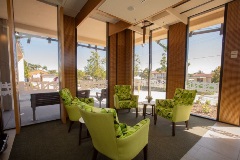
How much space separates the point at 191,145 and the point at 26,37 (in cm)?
684

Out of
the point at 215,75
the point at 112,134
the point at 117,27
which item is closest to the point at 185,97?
the point at 215,75

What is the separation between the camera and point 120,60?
5.00 m

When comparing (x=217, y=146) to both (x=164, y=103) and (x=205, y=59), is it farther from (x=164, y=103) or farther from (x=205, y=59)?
A: (x=205, y=59)

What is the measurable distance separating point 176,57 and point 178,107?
2.15m

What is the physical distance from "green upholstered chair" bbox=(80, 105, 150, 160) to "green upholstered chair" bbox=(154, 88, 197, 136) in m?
1.41

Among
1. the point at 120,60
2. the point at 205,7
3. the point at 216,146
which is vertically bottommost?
the point at 216,146

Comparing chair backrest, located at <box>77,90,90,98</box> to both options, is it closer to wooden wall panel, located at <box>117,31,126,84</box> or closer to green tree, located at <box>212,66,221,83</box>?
wooden wall panel, located at <box>117,31,126,84</box>

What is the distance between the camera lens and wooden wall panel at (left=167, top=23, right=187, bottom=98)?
408cm

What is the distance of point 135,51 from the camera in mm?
5129

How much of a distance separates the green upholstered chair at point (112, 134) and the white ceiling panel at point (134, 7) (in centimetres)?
227

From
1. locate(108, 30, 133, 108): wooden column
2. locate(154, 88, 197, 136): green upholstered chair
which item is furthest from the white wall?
locate(154, 88, 197, 136): green upholstered chair

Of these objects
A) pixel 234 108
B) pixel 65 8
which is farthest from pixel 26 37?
pixel 234 108

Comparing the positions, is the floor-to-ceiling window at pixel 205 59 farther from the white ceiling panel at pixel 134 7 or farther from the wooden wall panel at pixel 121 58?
the wooden wall panel at pixel 121 58

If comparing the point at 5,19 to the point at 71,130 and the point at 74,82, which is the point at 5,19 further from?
the point at 71,130
